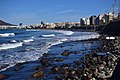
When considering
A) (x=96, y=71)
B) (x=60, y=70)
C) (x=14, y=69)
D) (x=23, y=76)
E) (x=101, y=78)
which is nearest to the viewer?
(x=101, y=78)

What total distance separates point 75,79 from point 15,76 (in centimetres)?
355

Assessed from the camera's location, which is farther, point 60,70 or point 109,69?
point 60,70

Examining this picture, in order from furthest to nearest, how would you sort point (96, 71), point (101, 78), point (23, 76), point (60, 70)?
point (60, 70), point (23, 76), point (96, 71), point (101, 78)

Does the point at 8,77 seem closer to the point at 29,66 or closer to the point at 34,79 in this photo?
the point at 34,79

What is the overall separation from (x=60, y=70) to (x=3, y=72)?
3.19m

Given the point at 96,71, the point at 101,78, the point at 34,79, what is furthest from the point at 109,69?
the point at 34,79

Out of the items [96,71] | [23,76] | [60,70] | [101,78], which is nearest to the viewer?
[101,78]

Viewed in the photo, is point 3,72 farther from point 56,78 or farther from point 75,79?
point 75,79

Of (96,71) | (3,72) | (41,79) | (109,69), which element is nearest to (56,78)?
(41,79)

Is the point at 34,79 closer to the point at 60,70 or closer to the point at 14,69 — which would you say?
the point at 60,70

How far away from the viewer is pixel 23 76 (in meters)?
11.8

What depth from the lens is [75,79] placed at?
32.4 ft

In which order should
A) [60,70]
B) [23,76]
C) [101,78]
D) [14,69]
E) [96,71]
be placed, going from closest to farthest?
[101,78] < [96,71] < [23,76] < [60,70] < [14,69]

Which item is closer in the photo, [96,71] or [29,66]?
[96,71]
